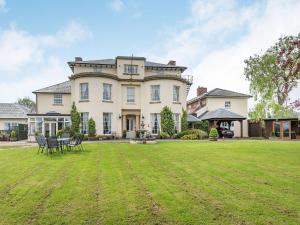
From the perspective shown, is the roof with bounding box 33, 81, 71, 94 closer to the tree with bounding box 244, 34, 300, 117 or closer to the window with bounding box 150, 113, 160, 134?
the window with bounding box 150, 113, 160, 134

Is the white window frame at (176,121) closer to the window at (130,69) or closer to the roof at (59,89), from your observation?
the window at (130,69)

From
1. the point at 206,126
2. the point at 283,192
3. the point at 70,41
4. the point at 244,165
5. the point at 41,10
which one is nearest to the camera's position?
the point at 283,192

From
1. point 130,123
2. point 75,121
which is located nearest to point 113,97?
point 130,123

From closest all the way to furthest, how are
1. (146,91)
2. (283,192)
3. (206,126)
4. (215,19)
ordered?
(283,192), (215,19), (146,91), (206,126)

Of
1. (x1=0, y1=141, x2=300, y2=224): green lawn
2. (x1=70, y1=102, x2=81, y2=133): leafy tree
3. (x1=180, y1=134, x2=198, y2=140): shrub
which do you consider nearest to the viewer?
(x1=0, y1=141, x2=300, y2=224): green lawn

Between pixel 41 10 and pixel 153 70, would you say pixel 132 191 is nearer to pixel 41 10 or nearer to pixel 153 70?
pixel 41 10

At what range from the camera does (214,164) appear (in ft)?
37.5

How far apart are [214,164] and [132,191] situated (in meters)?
5.36

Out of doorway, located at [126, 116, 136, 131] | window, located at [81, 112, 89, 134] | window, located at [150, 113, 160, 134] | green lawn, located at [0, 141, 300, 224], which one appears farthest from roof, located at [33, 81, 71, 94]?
green lawn, located at [0, 141, 300, 224]

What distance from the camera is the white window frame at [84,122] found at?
1214 inches

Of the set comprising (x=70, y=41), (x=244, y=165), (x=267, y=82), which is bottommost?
(x=244, y=165)

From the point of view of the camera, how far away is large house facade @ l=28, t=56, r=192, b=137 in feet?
102

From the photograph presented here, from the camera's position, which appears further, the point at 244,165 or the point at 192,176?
the point at 244,165

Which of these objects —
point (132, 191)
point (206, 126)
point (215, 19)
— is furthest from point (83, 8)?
point (206, 126)
